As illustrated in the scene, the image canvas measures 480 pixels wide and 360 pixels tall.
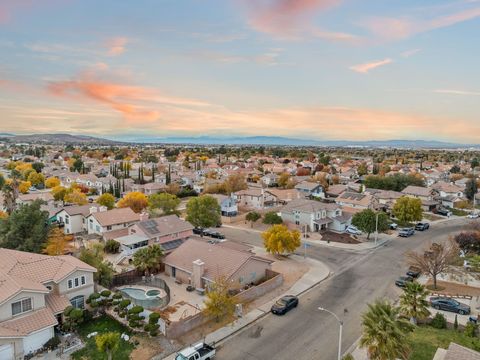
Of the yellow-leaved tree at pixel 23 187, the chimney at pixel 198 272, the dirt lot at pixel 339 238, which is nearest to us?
the chimney at pixel 198 272

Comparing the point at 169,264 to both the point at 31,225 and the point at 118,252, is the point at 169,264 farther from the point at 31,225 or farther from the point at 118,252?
the point at 31,225

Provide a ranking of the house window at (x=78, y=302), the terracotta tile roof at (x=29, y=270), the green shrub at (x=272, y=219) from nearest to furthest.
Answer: the terracotta tile roof at (x=29, y=270)
the house window at (x=78, y=302)
the green shrub at (x=272, y=219)

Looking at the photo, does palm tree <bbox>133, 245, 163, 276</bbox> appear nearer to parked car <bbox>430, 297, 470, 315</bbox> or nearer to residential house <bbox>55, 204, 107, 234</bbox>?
residential house <bbox>55, 204, 107, 234</bbox>

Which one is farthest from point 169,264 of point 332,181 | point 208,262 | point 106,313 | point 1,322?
point 332,181

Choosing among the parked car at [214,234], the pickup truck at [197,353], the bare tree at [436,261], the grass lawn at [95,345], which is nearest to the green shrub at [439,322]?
the bare tree at [436,261]

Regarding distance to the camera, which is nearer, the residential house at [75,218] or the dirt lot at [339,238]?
the dirt lot at [339,238]

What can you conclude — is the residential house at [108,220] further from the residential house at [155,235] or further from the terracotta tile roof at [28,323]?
the terracotta tile roof at [28,323]
